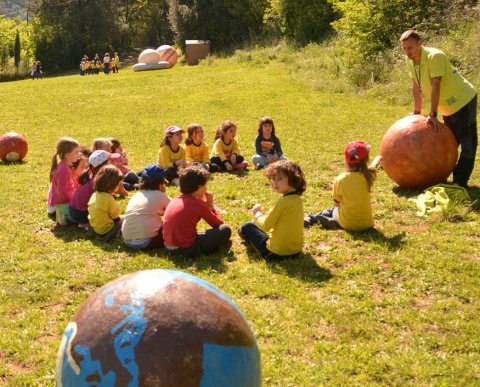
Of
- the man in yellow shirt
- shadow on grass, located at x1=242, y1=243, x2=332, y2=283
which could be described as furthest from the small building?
shadow on grass, located at x1=242, y1=243, x2=332, y2=283

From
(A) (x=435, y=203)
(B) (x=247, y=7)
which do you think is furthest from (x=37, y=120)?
(B) (x=247, y=7)

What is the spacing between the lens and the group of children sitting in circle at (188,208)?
697cm

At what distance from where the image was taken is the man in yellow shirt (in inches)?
346

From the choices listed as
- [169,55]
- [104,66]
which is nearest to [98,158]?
[169,55]

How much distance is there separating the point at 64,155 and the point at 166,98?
17.0m

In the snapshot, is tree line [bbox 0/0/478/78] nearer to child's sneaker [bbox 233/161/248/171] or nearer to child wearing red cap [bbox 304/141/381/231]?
child's sneaker [bbox 233/161/248/171]

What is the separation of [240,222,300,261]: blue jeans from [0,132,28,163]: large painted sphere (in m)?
9.13

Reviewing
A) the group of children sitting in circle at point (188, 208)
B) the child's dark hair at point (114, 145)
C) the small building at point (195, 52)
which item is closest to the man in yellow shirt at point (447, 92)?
the group of children sitting in circle at point (188, 208)

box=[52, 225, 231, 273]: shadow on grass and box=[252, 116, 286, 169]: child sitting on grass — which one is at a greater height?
box=[252, 116, 286, 169]: child sitting on grass

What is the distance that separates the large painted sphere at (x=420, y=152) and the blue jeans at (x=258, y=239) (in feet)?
10.8

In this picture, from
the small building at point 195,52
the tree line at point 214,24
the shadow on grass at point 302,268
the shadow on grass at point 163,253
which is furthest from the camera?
the small building at point 195,52

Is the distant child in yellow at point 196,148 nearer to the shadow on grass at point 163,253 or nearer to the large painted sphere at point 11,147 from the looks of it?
the shadow on grass at point 163,253

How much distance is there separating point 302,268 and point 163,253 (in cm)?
193

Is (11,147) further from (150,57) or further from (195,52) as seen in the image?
(195,52)
